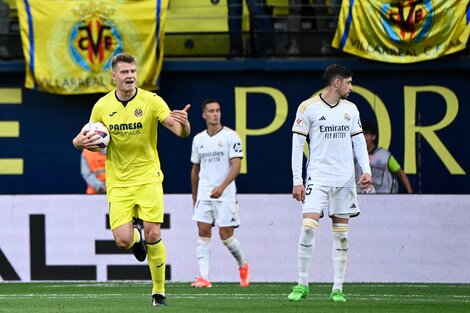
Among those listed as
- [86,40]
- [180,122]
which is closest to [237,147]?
[86,40]

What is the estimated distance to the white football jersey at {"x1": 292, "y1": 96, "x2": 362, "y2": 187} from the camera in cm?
1102

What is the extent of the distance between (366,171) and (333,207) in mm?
442

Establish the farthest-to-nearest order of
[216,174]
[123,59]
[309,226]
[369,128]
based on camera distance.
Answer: [369,128] → [216,174] → [309,226] → [123,59]

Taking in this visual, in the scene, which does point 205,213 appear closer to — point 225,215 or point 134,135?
point 225,215

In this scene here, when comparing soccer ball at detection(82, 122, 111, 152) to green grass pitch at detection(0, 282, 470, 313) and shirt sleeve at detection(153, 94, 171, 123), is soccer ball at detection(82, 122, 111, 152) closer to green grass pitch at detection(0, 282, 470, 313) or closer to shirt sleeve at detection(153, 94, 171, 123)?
shirt sleeve at detection(153, 94, 171, 123)

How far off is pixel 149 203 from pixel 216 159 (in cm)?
403

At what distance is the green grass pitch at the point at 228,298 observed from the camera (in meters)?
10.2

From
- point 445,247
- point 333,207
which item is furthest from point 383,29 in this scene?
point 333,207

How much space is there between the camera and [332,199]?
1106 cm

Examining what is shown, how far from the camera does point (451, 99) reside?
1709 centimetres

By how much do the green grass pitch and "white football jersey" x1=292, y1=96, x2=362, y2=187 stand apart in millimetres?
1115

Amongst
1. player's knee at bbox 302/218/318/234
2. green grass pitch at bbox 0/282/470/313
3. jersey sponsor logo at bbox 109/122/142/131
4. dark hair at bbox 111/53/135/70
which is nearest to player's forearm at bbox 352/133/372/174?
player's knee at bbox 302/218/318/234

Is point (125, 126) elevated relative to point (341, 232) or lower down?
elevated

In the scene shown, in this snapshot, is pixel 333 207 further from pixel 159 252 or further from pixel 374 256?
pixel 374 256
